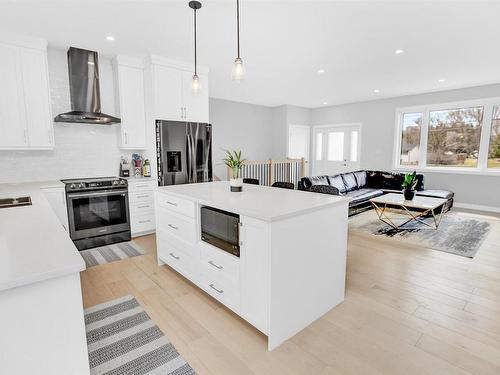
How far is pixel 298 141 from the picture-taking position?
28.6ft

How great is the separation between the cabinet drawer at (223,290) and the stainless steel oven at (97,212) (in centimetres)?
219

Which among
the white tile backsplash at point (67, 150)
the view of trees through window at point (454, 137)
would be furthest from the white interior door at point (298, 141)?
the white tile backsplash at point (67, 150)

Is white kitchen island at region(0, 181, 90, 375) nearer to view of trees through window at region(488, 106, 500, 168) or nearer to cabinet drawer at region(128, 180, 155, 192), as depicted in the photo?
cabinet drawer at region(128, 180, 155, 192)

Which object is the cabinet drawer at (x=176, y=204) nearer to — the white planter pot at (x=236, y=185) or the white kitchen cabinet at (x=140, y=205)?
the white planter pot at (x=236, y=185)

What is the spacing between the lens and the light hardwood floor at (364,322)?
175 cm

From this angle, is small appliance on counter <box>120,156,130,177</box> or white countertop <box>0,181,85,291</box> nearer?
white countertop <box>0,181,85,291</box>

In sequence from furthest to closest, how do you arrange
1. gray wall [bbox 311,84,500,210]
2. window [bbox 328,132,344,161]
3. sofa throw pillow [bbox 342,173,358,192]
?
window [bbox 328,132,344,161] → sofa throw pillow [bbox 342,173,358,192] → gray wall [bbox 311,84,500,210]

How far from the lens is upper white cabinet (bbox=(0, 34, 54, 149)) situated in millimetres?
3320

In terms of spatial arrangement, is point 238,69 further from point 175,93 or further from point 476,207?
point 476,207

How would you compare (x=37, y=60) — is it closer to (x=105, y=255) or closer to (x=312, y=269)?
(x=105, y=255)

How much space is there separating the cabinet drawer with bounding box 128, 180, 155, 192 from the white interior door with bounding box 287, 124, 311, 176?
500 cm

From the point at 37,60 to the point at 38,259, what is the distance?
3.68 metres

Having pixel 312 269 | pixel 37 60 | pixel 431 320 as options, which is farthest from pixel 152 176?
pixel 431 320

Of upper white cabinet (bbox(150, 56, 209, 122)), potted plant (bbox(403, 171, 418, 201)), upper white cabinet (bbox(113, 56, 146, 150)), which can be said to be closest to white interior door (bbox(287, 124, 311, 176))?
potted plant (bbox(403, 171, 418, 201))
